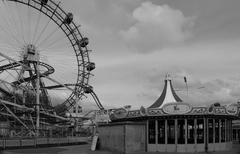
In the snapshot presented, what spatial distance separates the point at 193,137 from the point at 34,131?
94.3ft

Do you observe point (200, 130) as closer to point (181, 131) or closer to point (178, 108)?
point (181, 131)

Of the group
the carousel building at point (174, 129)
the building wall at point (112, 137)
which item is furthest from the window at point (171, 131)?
the building wall at point (112, 137)

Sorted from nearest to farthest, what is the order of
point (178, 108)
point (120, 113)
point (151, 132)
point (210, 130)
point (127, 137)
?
point (178, 108) < point (127, 137) < point (210, 130) < point (151, 132) < point (120, 113)

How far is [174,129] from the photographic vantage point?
32.0 meters

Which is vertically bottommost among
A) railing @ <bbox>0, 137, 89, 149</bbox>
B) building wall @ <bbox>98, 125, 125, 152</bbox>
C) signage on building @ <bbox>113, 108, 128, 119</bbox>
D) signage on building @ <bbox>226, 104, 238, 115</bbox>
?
railing @ <bbox>0, 137, 89, 149</bbox>

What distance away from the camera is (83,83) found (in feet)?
216

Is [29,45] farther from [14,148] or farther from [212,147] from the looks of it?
[212,147]

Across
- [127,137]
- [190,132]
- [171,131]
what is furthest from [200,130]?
[127,137]

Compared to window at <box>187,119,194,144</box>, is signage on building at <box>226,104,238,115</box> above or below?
above

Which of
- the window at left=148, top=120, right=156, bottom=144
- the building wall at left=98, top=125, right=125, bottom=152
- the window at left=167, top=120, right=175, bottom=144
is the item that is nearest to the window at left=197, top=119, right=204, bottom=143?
the window at left=167, top=120, right=175, bottom=144

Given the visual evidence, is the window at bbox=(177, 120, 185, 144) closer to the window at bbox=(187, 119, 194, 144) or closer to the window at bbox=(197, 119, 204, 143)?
the window at bbox=(187, 119, 194, 144)

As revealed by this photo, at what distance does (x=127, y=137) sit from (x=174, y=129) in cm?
428

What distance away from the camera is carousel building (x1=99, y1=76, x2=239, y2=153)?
3121 centimetres

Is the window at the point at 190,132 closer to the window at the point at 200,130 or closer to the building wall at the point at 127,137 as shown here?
the window at the point at 200,130
